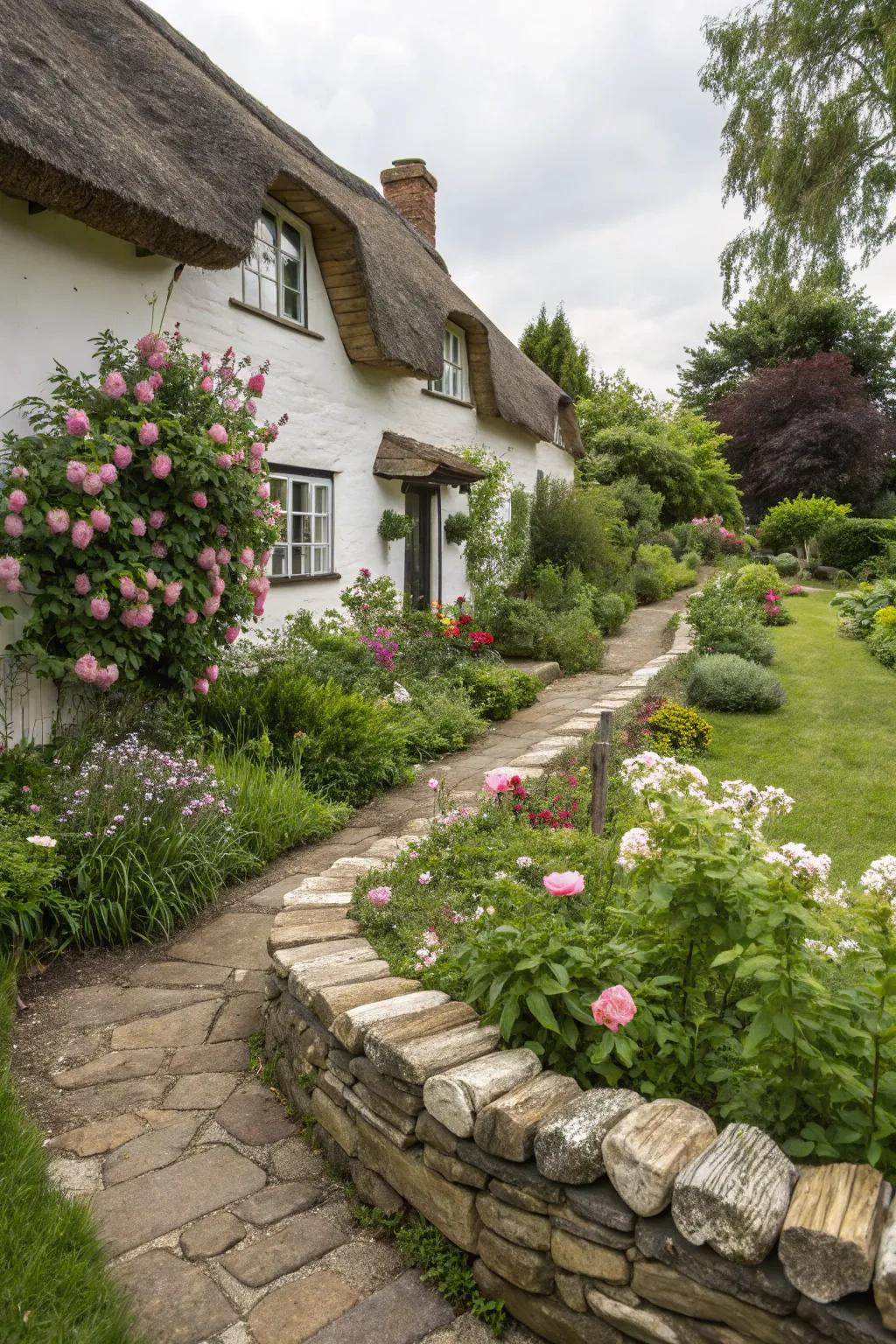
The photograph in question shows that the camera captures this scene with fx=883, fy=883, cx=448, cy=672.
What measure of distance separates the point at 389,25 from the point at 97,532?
6911 mm

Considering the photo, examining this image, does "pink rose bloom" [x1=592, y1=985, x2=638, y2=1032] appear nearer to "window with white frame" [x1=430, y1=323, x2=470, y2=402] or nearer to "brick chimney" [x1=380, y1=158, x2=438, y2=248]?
"window with white frame" [x1=430, y1=323, x2=470, y2=402]

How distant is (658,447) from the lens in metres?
22.1

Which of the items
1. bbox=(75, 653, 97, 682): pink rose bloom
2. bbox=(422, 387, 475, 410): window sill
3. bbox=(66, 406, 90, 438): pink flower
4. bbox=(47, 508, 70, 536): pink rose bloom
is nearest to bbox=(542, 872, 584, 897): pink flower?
bbox=(75, 653, 97, 682): pink rose bloom

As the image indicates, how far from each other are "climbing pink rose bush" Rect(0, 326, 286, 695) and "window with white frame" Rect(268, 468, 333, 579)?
205 cm

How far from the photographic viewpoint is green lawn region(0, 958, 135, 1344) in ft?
6.05

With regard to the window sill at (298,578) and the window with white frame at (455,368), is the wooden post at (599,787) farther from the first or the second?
the window with white frame at (455,368)

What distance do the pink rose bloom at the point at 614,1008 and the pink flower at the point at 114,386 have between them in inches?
189

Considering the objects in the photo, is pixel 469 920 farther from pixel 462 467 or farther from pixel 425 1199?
pixel 462 467

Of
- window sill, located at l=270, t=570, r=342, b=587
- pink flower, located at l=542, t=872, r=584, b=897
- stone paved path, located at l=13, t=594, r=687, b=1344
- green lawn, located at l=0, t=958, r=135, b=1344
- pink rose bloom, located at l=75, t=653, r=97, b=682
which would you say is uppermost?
window sill, located at l=270, t=570, r=342, b=587

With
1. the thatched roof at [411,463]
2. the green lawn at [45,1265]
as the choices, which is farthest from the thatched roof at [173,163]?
the green lawn at [45,1265]

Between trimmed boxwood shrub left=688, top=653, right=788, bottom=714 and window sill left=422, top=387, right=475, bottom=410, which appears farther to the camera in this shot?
window sill left=422, top=387, right=475, bottom=410

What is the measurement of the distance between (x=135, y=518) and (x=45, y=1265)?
4.16 metres

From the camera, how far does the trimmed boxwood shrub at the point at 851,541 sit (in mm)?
19406

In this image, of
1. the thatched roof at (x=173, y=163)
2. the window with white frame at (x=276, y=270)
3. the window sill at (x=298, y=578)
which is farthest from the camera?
the window sill at (x=298, y=578)
